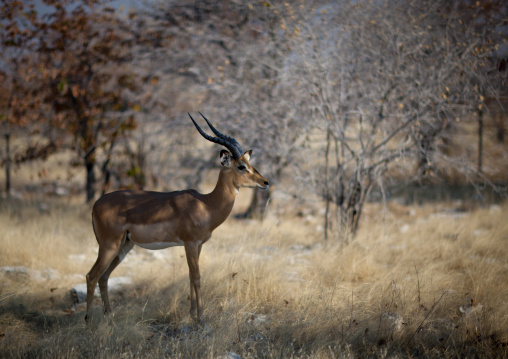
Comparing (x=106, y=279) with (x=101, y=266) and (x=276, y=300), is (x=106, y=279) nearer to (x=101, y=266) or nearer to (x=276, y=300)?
(x=101, y=266)

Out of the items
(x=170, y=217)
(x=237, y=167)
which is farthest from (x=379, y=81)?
(x=170, y=217)

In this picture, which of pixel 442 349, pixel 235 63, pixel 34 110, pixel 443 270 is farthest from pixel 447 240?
pixel 34 110

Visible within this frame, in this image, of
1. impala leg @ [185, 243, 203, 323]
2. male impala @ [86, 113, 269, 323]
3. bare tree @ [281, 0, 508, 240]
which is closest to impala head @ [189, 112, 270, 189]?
male impala @ [86, 113, 269, 323]

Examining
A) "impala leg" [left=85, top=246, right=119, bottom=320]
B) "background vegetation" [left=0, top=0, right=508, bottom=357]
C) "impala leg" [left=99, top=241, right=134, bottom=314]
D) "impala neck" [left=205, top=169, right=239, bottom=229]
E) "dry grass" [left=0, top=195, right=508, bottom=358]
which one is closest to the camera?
"dry grass" [left=0, top=195, right=508, bottom=358]

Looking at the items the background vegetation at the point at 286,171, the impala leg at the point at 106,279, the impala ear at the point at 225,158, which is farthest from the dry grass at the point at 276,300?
the impala ear at the point at 225,158

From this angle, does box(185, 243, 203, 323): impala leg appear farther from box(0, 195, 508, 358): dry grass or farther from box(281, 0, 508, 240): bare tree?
box(281, 0, 508, 240): bare tree

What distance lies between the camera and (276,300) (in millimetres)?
5043

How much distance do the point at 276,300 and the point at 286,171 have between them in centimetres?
841

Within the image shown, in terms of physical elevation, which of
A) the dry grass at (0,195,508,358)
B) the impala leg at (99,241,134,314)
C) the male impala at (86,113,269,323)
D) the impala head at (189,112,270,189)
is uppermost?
the impala head at (189,112,270,189)

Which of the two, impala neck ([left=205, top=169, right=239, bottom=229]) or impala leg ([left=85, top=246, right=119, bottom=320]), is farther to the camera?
impala neck ([left=205, top=169, right=239, bottom=229])

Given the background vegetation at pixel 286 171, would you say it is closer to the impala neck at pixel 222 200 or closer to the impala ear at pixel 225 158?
the impala neck at pixel 222 200

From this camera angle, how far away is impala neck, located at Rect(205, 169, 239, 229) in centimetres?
447

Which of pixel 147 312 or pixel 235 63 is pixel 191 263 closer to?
pixel 147 312

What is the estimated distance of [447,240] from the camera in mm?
7613
